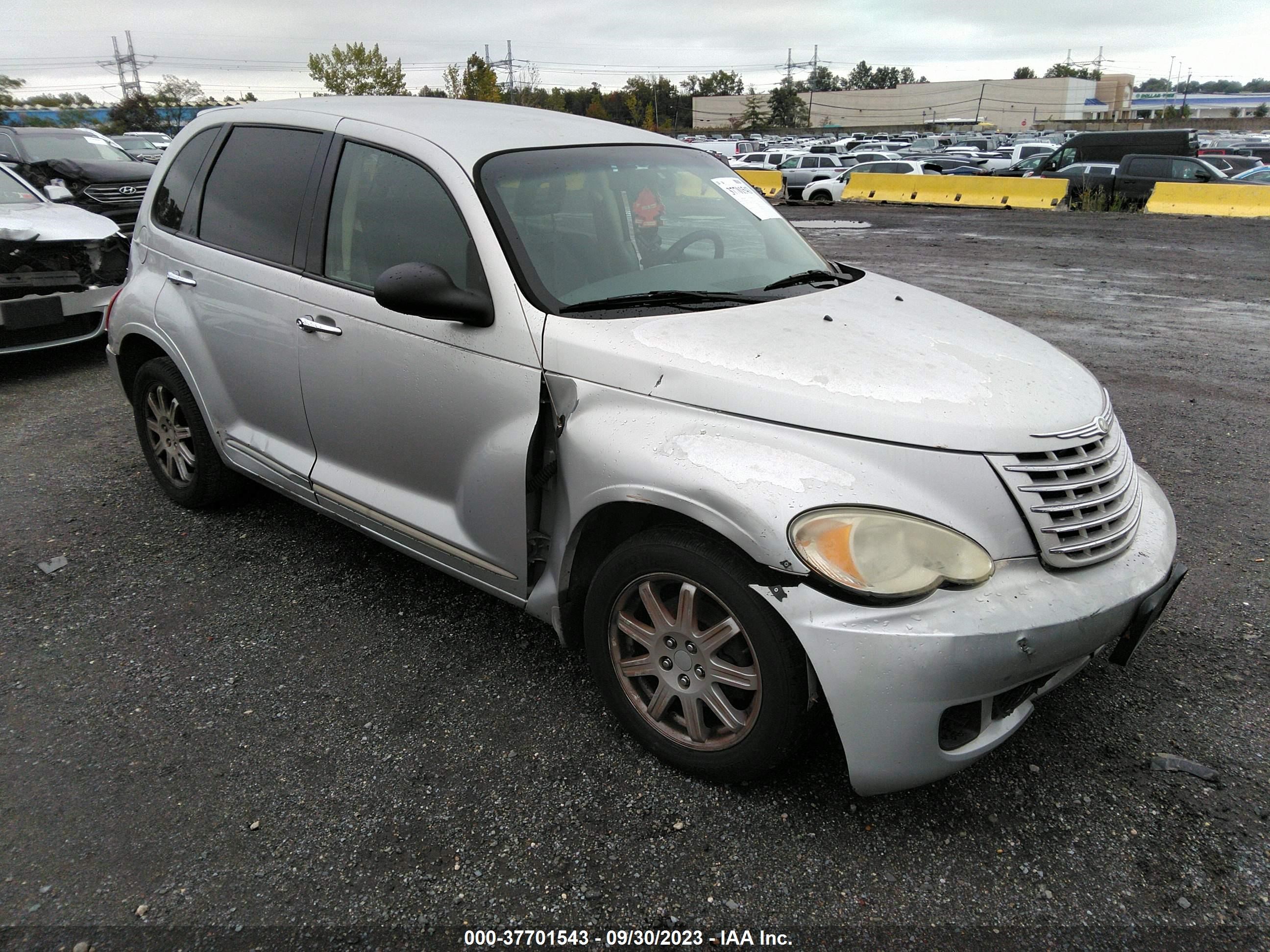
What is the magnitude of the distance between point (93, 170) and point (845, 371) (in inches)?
457

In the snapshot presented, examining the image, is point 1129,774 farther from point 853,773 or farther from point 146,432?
point 146,432

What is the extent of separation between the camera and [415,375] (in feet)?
9.82

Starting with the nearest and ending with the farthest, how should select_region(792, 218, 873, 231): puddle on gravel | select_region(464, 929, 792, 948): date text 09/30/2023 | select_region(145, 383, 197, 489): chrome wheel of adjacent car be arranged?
select_region(464, 929, 792, 948): date text 09/30/2023
select_region(145, 383, 197, 489): chrome wheel of adjacent car
select_region(792, 218, 873, 231): puddle on gravel

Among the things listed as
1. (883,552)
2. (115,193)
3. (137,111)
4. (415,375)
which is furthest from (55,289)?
(137,111)

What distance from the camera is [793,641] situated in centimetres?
225

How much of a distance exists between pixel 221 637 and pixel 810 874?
237cm

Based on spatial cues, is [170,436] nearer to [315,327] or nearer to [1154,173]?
[315,327]

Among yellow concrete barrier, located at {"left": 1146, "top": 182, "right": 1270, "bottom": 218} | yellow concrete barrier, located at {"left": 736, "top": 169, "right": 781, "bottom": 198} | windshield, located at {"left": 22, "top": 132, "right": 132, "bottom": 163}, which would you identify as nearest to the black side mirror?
windshield, located at {"left": 22, "top": 132, "right": 132, "bottom": 163}

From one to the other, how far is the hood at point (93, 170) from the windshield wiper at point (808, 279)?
10352 millimetres

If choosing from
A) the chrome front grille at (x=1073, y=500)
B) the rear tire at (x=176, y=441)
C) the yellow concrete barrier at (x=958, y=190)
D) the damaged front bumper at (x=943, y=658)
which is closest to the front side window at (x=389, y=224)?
the rear tire at (x=176, y=441)

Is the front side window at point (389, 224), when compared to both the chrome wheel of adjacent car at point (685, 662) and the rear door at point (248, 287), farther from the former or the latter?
the chrome wheel of adjacent car at point (685, 662)

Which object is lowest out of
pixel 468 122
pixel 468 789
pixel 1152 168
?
pixel 468 789

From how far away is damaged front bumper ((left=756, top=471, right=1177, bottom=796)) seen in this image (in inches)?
82.8

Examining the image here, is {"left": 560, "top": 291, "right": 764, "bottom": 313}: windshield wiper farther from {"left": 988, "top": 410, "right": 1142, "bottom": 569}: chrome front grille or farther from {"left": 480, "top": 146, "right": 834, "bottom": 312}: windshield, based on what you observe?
{"left": 988, "top": 410, "right": 1142, "bottom": 569}: chrome front grille
